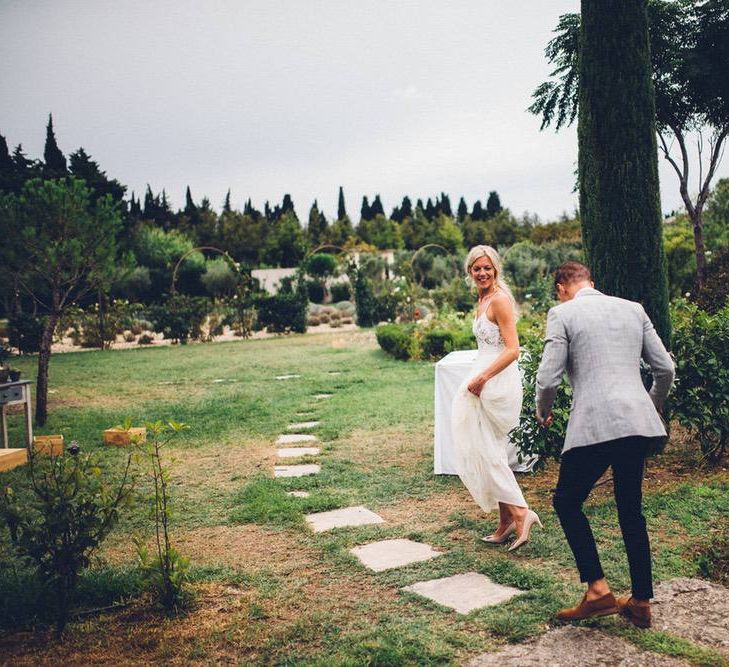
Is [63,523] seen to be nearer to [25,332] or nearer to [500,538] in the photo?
[500,538]

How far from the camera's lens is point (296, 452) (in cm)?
663

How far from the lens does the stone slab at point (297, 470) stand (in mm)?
5801

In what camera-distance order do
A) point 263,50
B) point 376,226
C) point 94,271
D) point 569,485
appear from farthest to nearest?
1. point 376,226
2. point 263,50
3. point 94,271
4. point 569,485

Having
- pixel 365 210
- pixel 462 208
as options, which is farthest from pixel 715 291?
pixel 462 208

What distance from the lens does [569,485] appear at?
2896 mm

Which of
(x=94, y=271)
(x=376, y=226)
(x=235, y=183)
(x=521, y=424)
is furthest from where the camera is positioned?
(x=235, y=183)

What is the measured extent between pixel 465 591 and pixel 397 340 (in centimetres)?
1059

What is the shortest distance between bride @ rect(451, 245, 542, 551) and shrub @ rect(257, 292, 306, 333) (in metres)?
17.3

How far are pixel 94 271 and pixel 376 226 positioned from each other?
36.4 meters

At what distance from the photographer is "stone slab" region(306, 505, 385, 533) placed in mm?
4445

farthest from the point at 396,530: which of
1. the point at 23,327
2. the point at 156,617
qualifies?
the point at 23,327

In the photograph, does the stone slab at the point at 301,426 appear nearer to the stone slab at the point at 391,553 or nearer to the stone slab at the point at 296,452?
the stone slab at the point at 296,452

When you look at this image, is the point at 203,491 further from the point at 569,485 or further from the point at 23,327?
the point at 23,327

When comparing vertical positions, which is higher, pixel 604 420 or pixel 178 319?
pixel 178 319
